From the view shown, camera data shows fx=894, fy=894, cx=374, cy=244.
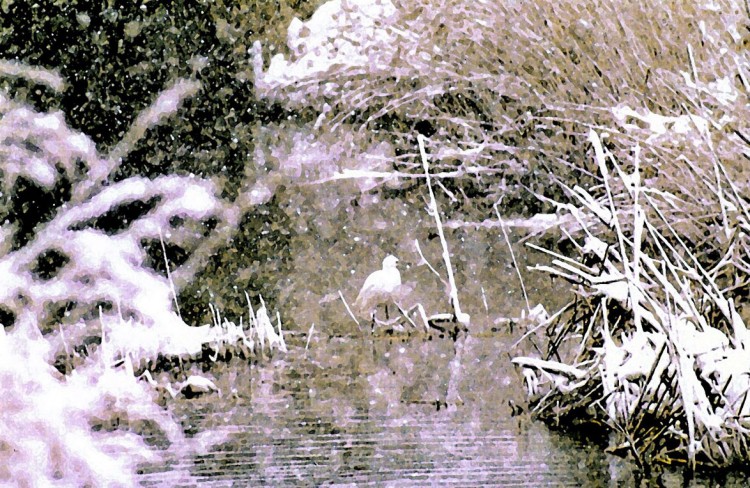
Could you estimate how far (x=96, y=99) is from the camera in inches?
77.6

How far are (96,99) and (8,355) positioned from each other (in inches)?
23.1

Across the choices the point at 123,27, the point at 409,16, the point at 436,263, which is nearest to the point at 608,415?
the point at 436,263

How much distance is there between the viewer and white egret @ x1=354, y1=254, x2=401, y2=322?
6.24 ft

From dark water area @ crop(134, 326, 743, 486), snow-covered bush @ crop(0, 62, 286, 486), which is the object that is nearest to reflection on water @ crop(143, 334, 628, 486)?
dark water area @ crop(134, 326, 743, 486)

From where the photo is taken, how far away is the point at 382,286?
6.27 feet

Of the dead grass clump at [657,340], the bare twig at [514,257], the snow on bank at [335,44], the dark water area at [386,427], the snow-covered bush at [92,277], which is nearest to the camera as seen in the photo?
the dead grass clump at [657,340]

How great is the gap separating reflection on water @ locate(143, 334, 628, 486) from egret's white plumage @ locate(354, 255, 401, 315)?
9 centimetres

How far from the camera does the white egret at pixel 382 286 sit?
74.9 inches

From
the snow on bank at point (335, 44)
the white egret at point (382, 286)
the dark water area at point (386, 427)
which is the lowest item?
the dark water area at point (386, 427)

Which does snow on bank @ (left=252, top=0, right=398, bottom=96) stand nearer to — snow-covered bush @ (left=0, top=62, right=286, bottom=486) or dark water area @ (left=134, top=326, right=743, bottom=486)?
snow-covered bush @ (left=0, top=62, right=286, bottom=486)

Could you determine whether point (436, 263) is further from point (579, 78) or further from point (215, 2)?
point (215, 2)

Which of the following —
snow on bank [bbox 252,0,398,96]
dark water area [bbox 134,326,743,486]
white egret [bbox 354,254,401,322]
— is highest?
snow on bank [bbox 252,0,398,96]

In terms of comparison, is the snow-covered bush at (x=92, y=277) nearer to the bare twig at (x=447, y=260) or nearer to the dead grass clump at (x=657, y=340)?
the bare twig at (x=447, y=260)

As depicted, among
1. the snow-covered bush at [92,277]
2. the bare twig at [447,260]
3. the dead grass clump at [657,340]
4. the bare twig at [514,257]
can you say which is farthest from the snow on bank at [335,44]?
the dead grass clump at [657,340]
